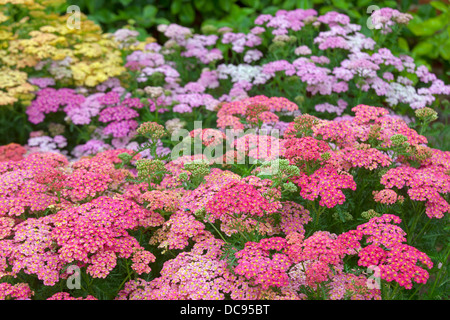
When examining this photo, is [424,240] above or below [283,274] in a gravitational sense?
below

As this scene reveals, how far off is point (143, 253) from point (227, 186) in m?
0.57

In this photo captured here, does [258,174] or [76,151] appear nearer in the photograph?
[258,174]

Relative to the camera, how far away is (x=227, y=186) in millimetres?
2574

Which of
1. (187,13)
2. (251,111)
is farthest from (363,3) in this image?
(251,111)

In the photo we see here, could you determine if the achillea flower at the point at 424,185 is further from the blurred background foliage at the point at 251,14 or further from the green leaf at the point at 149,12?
the green leaf at the point at 149,12

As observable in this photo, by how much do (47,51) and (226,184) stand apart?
284 cm

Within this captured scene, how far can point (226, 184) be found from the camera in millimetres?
2598

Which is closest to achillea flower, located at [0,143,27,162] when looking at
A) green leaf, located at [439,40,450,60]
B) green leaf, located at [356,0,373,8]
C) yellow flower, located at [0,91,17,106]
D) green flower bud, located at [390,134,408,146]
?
yellow flower, located at [0,91,17,106]

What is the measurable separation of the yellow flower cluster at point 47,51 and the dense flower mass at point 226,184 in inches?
1.0

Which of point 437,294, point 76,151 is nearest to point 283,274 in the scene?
point 437,294

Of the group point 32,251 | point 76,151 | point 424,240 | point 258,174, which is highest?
point 258,174

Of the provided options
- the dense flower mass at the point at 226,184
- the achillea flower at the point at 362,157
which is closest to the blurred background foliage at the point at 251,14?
the dense flower mass at the point at 226,184
